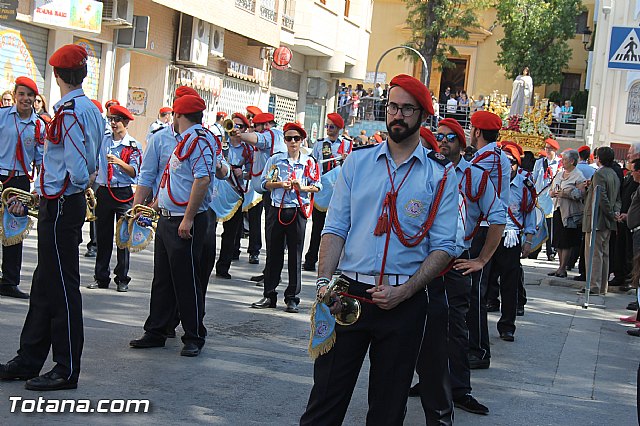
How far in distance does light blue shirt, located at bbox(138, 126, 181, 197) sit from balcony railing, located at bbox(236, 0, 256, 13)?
2072 cm

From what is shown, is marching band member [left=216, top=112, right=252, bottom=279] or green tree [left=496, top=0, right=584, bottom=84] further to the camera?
green tree [left=496, top=0, right=584, bottom=84]

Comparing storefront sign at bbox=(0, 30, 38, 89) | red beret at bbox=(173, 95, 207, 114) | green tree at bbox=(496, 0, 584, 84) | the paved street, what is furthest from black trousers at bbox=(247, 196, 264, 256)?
green tree at bbox=(496, 0, 584, 84)

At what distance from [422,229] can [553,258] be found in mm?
17259

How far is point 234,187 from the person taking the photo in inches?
558

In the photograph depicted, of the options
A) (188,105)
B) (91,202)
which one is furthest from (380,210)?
(91,202)

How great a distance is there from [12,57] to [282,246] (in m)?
11.5

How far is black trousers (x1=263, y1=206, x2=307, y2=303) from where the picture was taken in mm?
11156

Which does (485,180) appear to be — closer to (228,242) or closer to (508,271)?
(508,271)

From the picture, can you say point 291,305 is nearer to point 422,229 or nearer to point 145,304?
point 145,304

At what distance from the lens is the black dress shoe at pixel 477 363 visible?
925 centimetres

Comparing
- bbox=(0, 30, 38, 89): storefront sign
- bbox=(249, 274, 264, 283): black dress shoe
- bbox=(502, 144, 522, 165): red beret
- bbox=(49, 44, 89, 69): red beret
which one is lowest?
bbox=(249, 274, 264, 283): black dress shoe

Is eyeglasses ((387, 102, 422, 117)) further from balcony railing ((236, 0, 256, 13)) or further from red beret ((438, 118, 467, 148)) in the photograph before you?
balcony railing ((236, 0, 256, 13))

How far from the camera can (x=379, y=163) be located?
5289mm

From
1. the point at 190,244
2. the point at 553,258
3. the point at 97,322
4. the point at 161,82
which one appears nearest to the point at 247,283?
the point at 97,322
